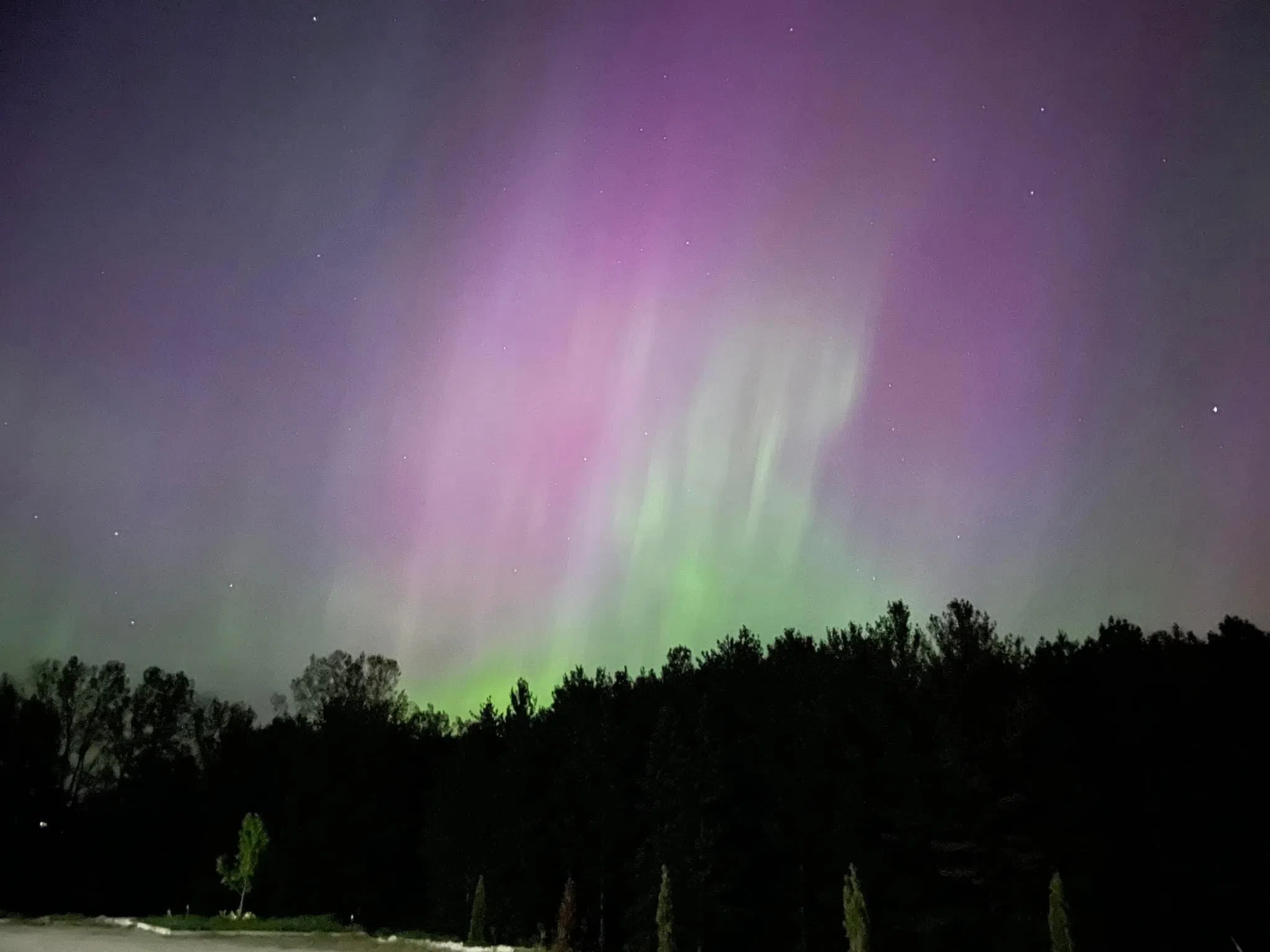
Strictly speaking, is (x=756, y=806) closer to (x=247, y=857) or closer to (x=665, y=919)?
(x=665, y=919)

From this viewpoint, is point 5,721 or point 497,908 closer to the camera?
point 497,908

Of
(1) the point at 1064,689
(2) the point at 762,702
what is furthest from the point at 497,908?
(1) the point at 1064,689

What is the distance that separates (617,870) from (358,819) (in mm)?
20988

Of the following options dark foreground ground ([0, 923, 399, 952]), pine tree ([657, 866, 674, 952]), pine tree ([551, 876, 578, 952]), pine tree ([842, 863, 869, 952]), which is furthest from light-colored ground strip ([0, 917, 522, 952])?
pine tree ([842, 863, 869, 952])

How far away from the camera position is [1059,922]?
74.4ft

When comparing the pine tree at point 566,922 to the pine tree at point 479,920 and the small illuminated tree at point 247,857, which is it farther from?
the small illuminated tree at point 247,857

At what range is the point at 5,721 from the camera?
200 feet

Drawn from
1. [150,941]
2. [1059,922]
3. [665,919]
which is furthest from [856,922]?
[150,941]

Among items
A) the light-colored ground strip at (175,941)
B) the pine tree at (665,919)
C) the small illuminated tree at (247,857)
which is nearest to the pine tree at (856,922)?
the pine tree at (665,919)

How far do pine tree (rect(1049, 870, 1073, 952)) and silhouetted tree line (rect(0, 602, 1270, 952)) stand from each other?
0.45ft

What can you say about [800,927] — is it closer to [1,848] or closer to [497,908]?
[497,908]

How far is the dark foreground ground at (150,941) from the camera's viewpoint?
29.8m

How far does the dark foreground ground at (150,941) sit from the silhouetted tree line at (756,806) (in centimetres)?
555

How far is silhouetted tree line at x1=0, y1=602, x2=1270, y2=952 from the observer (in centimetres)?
3041
